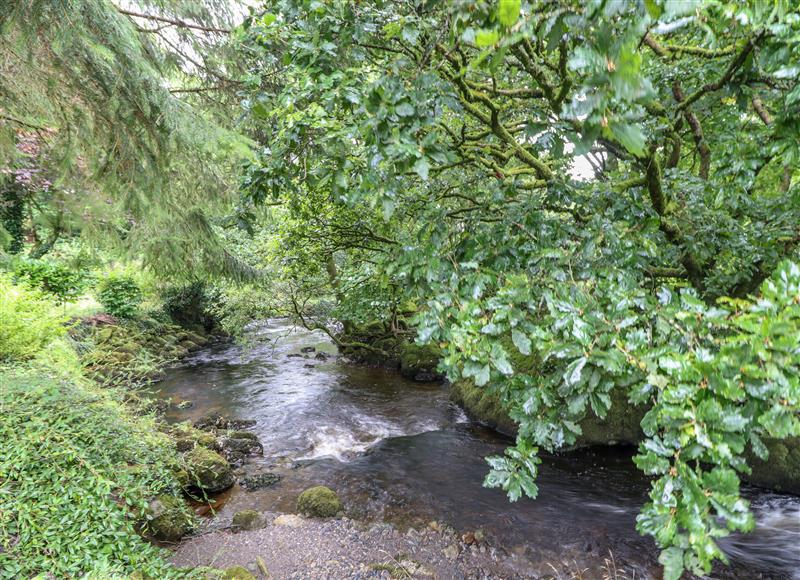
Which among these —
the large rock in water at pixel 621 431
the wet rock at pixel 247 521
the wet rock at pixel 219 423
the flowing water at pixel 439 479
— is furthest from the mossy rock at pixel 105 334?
the large rock in water at pixel 621 431

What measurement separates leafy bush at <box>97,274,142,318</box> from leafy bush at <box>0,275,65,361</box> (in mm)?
6354

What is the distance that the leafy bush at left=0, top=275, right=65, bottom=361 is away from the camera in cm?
462

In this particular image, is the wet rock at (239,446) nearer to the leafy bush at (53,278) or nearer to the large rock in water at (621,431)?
the large rock in water at (621,431)

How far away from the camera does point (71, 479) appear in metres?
3.00

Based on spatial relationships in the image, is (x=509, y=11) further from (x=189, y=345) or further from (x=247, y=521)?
(x=189, y=345)

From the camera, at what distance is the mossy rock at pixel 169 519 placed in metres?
3.67

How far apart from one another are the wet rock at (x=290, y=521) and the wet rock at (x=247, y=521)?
0.14m

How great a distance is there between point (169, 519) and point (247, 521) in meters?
0.74

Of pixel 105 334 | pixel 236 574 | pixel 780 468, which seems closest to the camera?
pixel 236 574

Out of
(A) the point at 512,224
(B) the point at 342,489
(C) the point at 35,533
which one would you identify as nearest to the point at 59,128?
(C) the point at 35,533

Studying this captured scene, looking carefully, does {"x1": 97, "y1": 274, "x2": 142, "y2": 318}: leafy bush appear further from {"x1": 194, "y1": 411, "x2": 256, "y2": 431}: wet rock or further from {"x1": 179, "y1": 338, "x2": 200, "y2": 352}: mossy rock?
{"x1": 194, "y1": 411, "x2": 256, "y2": 431}: wet rock

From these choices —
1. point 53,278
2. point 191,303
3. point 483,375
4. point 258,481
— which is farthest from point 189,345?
point 483,375

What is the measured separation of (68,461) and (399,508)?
10.2 feet

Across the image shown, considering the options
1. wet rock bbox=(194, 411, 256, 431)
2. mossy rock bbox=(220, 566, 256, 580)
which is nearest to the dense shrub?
wet rock bbox=(194, 411, 256, 431)
